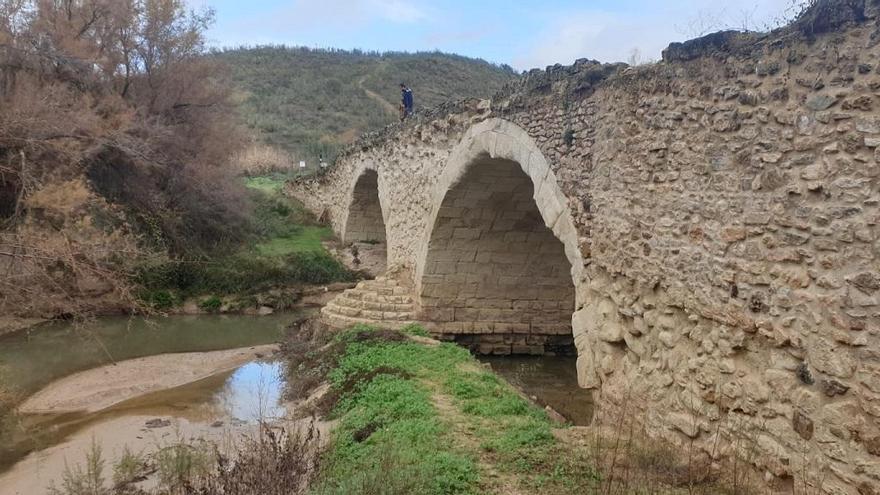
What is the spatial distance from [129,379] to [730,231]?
9.53 metres

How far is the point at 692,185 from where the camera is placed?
199 inches

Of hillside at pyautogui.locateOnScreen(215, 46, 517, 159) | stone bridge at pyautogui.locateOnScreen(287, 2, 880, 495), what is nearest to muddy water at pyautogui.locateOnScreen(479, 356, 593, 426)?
stone bridge at pyautogui.locateOnScreen(287, 2, 880, 495)

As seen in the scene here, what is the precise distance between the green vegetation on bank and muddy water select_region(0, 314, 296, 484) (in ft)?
3.03

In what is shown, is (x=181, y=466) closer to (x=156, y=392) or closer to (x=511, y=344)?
(x=156, y=392)

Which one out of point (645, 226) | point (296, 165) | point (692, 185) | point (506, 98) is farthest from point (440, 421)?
point (296, 165)

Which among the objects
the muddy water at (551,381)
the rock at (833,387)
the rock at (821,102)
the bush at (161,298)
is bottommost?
the muddy water at (551,381)

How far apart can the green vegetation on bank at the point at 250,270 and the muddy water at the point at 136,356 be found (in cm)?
92

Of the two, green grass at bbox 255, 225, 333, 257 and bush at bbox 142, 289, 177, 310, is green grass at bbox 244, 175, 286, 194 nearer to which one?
green grass at bbox 255, 225, 333, 257

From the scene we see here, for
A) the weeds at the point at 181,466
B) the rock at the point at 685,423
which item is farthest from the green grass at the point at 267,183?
the rock at the point at 685,423

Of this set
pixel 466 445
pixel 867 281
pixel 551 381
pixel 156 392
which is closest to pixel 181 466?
pixel 466 445

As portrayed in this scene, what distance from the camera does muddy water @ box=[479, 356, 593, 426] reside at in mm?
9062

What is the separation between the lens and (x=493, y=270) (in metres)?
12.0

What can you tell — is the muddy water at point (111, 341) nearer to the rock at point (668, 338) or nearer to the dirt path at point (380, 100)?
the rock at point (668, 338)

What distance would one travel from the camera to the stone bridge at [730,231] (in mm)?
3633
